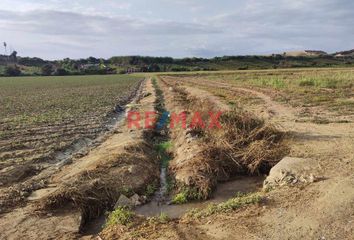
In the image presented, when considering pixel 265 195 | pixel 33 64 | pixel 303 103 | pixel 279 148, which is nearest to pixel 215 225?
pixel 265 195

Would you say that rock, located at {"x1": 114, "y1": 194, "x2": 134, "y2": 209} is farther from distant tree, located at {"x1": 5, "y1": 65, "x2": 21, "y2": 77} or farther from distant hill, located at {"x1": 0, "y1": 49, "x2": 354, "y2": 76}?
distant tree, located at {"x1": 5, "y1": 65, "x2": 21, "y2": 77}

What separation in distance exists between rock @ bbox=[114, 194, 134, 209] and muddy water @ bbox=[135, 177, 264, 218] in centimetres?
18

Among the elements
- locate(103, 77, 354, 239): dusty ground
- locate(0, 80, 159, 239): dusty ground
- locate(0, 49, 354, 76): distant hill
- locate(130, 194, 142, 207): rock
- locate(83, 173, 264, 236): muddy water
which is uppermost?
locate(103, 77, 354, 239): dusty ground

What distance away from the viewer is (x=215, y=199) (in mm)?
8383

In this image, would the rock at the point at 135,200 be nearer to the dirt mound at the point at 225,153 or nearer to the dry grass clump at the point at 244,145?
the dirt mound at the point at 225,153

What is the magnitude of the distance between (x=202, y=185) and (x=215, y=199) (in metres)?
0.41

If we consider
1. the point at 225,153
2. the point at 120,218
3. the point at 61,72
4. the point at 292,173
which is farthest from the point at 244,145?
the point at 61,72

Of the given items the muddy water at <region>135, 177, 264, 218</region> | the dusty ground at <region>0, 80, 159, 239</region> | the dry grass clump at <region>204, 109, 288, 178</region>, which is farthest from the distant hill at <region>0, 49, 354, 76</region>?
the muddy water at <region>135, 177, 264, 218</region>

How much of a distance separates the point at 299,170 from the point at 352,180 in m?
1.17

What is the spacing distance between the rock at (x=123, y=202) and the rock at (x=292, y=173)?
104 inches

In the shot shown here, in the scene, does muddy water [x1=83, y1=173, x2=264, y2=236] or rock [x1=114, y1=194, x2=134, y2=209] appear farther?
rock [x1=114, y1=194, x2=134, y2=209]

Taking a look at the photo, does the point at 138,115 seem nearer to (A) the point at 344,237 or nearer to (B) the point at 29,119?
(B) the point at 29,119

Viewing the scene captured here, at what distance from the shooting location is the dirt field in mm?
6305

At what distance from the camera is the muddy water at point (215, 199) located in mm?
7804
